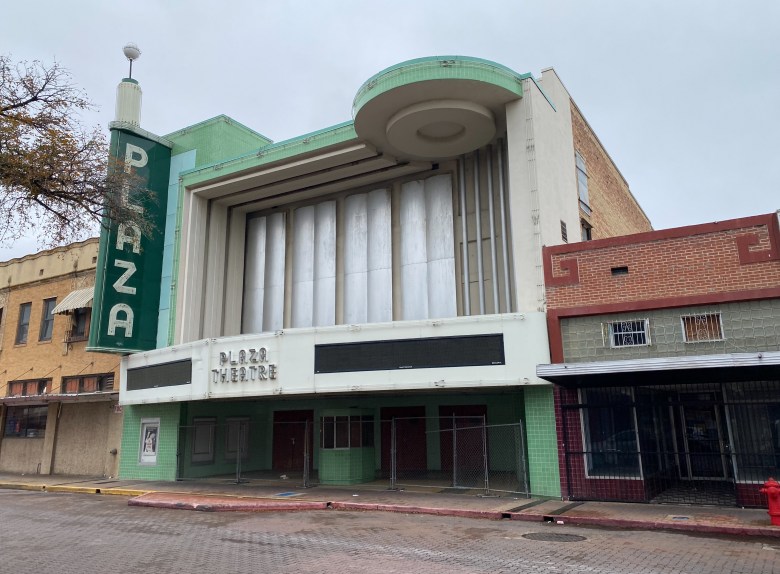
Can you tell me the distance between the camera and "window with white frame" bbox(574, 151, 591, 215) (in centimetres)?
2319

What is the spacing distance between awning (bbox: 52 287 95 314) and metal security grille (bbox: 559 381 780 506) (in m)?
21.0

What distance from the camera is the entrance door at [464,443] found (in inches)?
858

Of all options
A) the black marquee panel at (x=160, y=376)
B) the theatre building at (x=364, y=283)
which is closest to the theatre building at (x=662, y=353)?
the theatre building at (x=364, y=283)

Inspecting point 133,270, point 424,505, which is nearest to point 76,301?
point 133,270

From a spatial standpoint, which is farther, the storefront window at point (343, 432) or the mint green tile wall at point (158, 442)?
the mint green tile wall at point (158, 442)

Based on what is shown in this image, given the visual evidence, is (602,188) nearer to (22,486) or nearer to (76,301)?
(76,301)

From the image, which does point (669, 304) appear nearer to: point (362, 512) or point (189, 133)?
point (362, 512)

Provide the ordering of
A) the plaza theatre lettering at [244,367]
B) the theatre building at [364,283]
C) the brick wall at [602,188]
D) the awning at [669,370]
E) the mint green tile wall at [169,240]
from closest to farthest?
1. the awning at [669,370]
2. the theatre building at [364,283]
3. the plaza theatre lettering at [244,367]
4. the mint green tile wall at [169,240]
5. the brick wall at [602,188]

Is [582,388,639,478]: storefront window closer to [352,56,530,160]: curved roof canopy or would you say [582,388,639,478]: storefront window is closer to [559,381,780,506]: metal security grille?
[559,381,780,506]: metal security grille

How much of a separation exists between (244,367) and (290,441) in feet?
25.5

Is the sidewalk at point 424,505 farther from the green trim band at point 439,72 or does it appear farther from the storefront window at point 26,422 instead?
the green trim band at point 439,72

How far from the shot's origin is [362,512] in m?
15.5

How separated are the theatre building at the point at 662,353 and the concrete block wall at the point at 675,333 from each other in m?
0.02

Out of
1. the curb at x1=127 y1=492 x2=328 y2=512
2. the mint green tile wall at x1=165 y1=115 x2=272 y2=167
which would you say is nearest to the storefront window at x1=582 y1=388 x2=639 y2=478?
the curb at x1=127 y1=492 x2=328 y2=512
